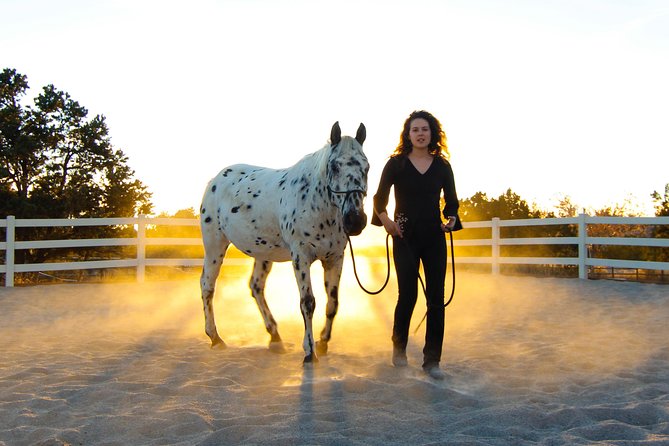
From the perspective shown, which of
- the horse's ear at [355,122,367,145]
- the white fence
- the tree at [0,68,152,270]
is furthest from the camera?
the tree at [0,68,152,270]

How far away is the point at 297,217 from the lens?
475 centimetres

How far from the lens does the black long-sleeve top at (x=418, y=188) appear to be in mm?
4180

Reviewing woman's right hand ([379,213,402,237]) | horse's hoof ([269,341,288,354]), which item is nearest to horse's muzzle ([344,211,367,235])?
woman's right hand ([379,213,402,237])

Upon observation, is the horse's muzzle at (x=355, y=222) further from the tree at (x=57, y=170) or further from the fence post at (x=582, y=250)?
the tree at (x=57, y=170)

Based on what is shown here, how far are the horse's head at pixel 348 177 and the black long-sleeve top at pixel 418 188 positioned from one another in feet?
0.63

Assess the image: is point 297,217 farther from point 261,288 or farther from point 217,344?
point 217,344

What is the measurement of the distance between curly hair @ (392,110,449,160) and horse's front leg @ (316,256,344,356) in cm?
106

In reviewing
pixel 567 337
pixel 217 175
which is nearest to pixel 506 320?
pixel 567 337

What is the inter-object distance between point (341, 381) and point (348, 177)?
141cm

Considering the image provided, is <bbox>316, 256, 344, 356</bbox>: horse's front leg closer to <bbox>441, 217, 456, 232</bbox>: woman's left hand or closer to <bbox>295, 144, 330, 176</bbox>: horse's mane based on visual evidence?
<bbox>295, 144, 330, 176</bbox>: horse's mane

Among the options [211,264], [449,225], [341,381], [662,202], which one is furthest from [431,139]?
[662,202]

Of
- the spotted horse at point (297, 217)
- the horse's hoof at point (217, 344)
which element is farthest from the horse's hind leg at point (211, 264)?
the horse's hoof at point (217, 344)

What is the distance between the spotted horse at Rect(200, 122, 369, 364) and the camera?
4.23 m

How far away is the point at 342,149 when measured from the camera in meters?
4.29
